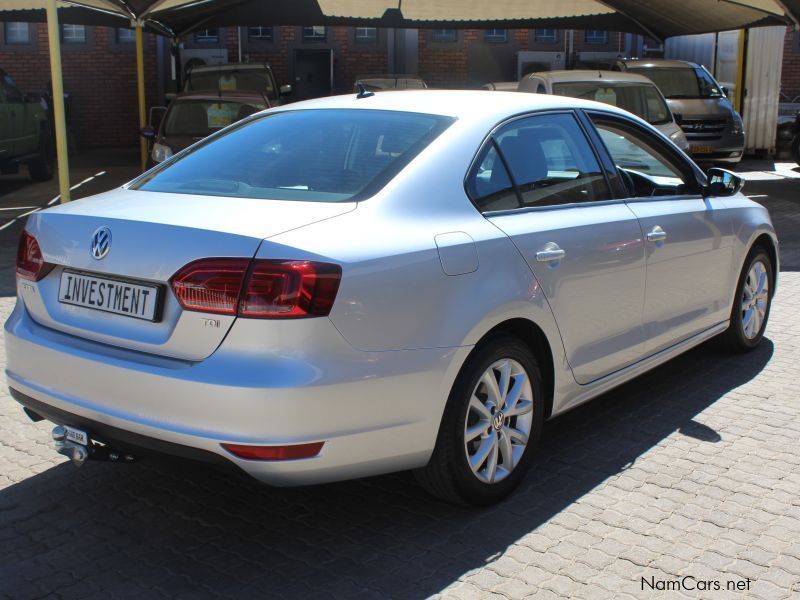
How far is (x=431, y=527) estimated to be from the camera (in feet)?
12.1

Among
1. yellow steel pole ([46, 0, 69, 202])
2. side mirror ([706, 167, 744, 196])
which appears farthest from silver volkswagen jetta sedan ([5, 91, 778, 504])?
yellow steel pole ([46, 0, 69, 202])

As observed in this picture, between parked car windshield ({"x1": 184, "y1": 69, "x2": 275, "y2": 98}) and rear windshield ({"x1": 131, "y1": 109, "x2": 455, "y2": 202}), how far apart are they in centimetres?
1359

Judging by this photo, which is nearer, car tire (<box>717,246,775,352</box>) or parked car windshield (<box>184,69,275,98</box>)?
car tire (<box>717,246,775,352</box>)

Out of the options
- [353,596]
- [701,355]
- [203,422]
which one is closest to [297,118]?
[203,422]

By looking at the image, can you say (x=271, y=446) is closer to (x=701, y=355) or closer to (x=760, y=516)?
(x=760, y=516)

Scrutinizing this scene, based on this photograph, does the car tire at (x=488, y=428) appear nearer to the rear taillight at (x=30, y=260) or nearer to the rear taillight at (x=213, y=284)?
the rear taillight at (x=213, y=284)

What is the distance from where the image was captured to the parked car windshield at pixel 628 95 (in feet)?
42.7

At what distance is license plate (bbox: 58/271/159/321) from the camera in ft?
10.5

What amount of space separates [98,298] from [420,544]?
1.47 metres

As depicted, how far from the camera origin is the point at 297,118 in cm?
426

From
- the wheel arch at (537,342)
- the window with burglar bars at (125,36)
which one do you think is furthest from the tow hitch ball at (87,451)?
Result: the window with burglar bars at (125,36)

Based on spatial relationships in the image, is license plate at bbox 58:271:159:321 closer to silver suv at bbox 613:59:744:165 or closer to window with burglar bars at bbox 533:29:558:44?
silver suv at bbox 613:59:744:165

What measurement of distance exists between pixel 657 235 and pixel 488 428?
1532mm

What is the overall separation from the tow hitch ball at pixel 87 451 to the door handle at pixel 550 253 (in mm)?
1751
